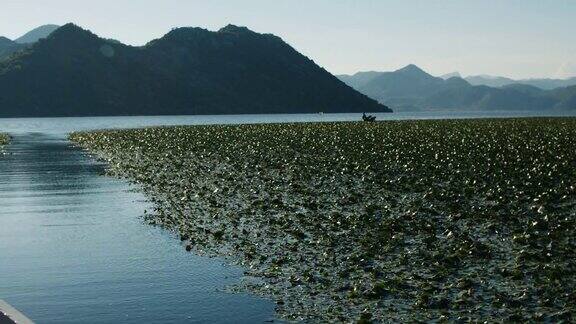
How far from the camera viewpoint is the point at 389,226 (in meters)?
20.8

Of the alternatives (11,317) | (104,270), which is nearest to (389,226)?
(104,270)

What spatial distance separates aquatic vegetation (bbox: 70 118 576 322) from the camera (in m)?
13.5

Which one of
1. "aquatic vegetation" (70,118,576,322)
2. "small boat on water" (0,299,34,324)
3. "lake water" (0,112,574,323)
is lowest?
"lake water" (0,112,574,323)

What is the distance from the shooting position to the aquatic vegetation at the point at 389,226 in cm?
1347

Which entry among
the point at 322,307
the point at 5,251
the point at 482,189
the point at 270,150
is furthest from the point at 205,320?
the point at 270,150

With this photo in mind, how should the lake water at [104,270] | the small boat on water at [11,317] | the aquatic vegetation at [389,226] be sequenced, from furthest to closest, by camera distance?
the aquatic vegetation at [389,226] → the lake water at [104,270] → the small boat on water at [11,317]

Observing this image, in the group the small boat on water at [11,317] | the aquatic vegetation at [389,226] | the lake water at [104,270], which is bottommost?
the lake water at [104,270]

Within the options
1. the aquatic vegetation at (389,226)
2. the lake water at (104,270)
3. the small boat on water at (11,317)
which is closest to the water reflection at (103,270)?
the lake water at (104,270)

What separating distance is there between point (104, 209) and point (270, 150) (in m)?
25.6

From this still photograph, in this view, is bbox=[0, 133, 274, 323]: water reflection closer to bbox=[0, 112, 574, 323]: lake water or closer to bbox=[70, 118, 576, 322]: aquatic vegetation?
bbox=[0, 112, 574, 323]: lake water

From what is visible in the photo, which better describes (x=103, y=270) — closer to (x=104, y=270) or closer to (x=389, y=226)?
(x=104, y=270)

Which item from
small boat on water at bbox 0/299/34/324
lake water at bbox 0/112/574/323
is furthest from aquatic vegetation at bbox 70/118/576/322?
small boat on water at bbox 0/299/34/324

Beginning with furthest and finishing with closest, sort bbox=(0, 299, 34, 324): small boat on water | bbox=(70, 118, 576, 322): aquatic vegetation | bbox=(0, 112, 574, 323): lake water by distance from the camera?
1. bbox=(70, 118, 576, 322): aquatic vegetation
2. bbox=(0, 112, 574, 323): lake water
3. bbox=(0, 299, 34, 324): small boat on water

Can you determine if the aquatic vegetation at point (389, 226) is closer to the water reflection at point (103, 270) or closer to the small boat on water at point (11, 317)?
the water reflection at point (103, 270)
